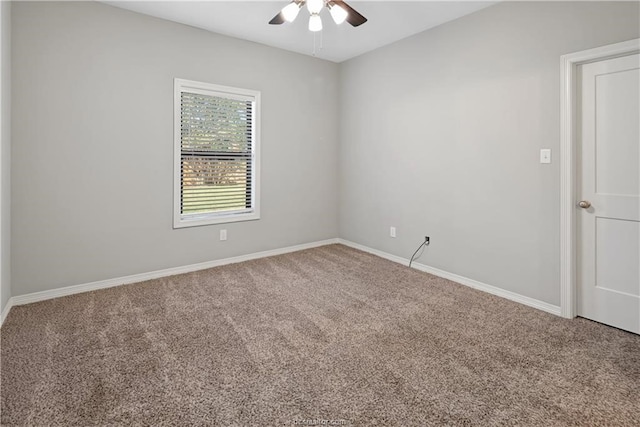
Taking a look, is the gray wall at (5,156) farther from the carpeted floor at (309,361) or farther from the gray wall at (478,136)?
the gray wall at (478,136)

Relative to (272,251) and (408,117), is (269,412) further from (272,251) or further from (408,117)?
(408,117)

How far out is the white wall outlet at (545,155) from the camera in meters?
2.76

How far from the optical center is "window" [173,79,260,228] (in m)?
3.72

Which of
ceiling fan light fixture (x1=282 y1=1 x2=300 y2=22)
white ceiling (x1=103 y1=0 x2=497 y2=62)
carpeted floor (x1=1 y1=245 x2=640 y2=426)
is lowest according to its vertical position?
carpeted floor (x1=1 y1=245 x2=640 y2=426)

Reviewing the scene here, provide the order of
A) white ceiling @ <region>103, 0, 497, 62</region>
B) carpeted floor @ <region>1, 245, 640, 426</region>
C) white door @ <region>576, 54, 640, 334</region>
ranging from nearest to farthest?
1. carpeted floor @ <region>1, 245, 640, 426</region>
2. white door @ <region>576, 54, 640, 334</region>
3. white ceiling @ <region>103, 0, 497, 62</region>

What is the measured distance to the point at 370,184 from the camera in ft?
15.0

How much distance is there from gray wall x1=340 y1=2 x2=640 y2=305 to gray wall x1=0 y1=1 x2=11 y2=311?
3623 mm

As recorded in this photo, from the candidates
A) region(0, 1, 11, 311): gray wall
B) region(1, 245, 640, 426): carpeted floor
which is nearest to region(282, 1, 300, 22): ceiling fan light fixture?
region(0, 1, 11, 311): gray wall

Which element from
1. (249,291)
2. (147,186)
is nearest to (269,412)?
(249,291)

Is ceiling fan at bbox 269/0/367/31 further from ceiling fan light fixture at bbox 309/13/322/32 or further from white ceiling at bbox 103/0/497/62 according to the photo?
white ceiling at bbox 103/0/497/62

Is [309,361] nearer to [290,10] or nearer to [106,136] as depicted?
[290,10]

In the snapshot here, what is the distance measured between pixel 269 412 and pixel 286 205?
10.4 ft

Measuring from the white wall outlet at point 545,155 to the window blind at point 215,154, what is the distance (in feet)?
10.2

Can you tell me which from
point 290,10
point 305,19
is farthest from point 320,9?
point 305,19
